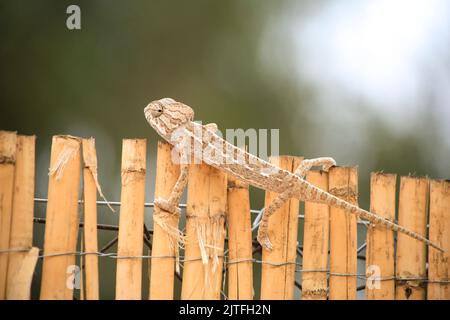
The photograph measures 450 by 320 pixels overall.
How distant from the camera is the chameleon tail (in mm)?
2797

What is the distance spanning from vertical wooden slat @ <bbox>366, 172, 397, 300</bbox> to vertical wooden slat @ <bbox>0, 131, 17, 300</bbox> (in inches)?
66.9

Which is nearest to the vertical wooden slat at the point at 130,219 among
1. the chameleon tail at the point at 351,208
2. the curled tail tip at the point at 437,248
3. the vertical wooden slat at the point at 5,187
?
the vertical wooden slat at the point at 5,187

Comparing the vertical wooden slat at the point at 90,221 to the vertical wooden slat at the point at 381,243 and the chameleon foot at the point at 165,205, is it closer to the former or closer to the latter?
the chameleon foot at the point at 165,205

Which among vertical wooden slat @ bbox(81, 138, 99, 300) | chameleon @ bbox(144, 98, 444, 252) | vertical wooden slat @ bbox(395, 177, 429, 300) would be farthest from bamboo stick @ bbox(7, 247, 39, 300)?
vertical wooden slat @ bbox(395, 177, 429, 300)

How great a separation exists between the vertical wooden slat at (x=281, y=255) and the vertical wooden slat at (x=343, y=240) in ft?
0.67

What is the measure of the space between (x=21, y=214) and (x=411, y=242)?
6.22 feet

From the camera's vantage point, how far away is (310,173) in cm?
293

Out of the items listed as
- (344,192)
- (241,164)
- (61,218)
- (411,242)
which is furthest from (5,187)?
(411,242)

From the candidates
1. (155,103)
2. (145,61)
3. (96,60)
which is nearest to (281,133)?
(145,61)

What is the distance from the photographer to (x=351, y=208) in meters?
2.83

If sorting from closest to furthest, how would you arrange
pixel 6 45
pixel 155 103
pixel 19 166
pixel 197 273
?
1. pixel 19 166
2. pixel 197 273
3. pixel 155 103
4. pixel 6 45

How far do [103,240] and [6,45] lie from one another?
2.07 metres
